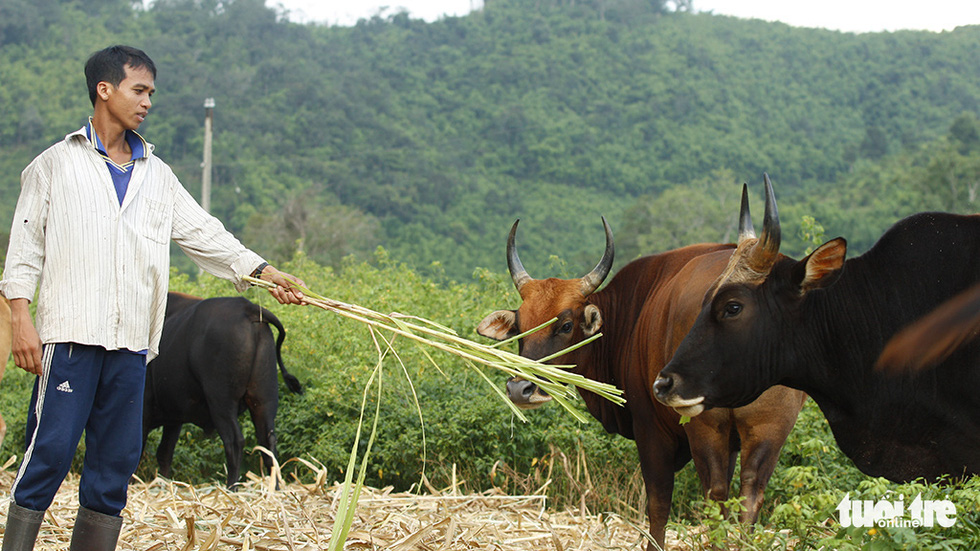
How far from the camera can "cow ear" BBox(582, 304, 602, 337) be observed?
5359 mm

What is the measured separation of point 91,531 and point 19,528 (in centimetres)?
25

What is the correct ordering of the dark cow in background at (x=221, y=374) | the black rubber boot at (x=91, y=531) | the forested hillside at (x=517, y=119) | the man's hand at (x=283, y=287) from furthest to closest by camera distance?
the forested hillside at (x=517, y=119)
the dark cow in background at (x=221, y=374)
the man's hand at (x=283, y=287)
the black rubber boot at (x=91, y=531)

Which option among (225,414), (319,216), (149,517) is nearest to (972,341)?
(149,517)

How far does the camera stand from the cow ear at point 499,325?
566 centimetres

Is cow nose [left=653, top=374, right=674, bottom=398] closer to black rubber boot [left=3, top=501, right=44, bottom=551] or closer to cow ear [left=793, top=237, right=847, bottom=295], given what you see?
cow ear [left=793, top=237, right=847, bottom=295]

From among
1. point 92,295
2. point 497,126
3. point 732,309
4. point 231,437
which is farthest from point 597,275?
point 497,126

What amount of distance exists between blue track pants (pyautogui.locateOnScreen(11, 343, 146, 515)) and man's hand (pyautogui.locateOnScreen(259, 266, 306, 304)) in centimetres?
56

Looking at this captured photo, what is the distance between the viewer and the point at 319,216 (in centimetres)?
3250

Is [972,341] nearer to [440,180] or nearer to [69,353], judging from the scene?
[69,353]

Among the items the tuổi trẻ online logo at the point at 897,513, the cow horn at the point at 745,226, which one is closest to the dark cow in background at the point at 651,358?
the cow horn at the point at 745,226

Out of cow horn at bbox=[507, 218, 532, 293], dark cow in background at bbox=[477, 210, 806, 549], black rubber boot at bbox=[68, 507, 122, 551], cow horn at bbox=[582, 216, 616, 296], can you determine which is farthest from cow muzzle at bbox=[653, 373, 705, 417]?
black rubber boot at bbox=[68, 507, 122, 551]

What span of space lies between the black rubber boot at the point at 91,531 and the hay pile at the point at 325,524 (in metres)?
0.40

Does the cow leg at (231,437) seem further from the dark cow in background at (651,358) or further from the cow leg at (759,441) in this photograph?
the cow leg at (759,441)

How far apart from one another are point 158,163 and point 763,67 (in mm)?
61650
